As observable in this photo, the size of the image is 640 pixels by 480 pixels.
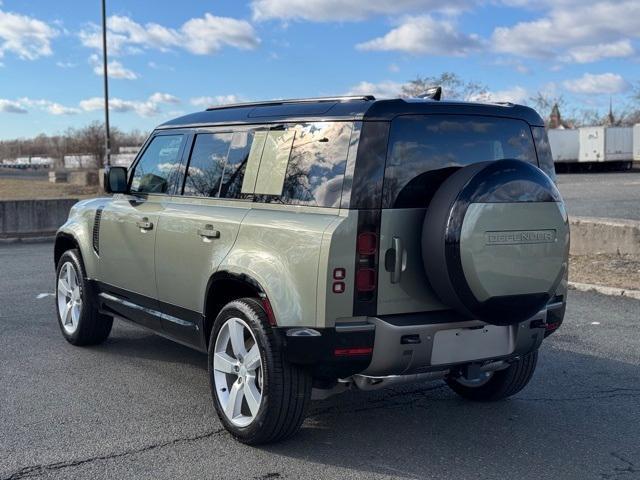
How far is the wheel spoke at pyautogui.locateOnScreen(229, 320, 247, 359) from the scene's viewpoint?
4.18 m

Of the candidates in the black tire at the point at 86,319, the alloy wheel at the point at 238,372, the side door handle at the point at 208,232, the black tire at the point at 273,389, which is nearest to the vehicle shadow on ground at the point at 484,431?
the black tire at the point at 273,389

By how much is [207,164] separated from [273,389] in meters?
1.78

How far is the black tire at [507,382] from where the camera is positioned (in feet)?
15.9

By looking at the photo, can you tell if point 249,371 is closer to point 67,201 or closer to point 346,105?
point 346,105

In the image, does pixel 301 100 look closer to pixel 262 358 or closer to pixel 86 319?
pixel 262 358

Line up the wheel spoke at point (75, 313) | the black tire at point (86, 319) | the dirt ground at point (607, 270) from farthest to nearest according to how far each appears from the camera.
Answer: the dirt ground at point (607, 270)
the wheel spoke at point (75, 313)
the black tire at point (86, 319)


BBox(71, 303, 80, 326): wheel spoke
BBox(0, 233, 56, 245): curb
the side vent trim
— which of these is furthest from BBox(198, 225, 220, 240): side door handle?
BBox(0, 233, 56, 245): curb

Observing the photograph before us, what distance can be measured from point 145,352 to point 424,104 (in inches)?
142

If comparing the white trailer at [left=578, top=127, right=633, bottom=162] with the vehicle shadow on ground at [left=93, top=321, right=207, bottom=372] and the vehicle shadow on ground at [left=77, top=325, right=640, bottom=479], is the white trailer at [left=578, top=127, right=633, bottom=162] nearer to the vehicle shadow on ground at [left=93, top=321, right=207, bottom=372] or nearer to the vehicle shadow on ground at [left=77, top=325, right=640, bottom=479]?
the vehicle shadow on ground at [left=77, top=325, right=640, bottom=479]

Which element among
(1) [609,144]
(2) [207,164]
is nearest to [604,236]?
(2) [207,164]

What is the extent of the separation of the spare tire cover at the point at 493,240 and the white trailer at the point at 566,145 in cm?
4723

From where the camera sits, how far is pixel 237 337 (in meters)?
4.21

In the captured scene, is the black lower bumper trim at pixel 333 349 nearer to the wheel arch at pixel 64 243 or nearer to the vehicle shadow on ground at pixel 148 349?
the vehicle shadow on ground at pixel 148 349

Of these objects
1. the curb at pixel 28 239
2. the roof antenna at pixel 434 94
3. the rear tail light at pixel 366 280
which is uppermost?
the roof antenna at pixel 434 94
